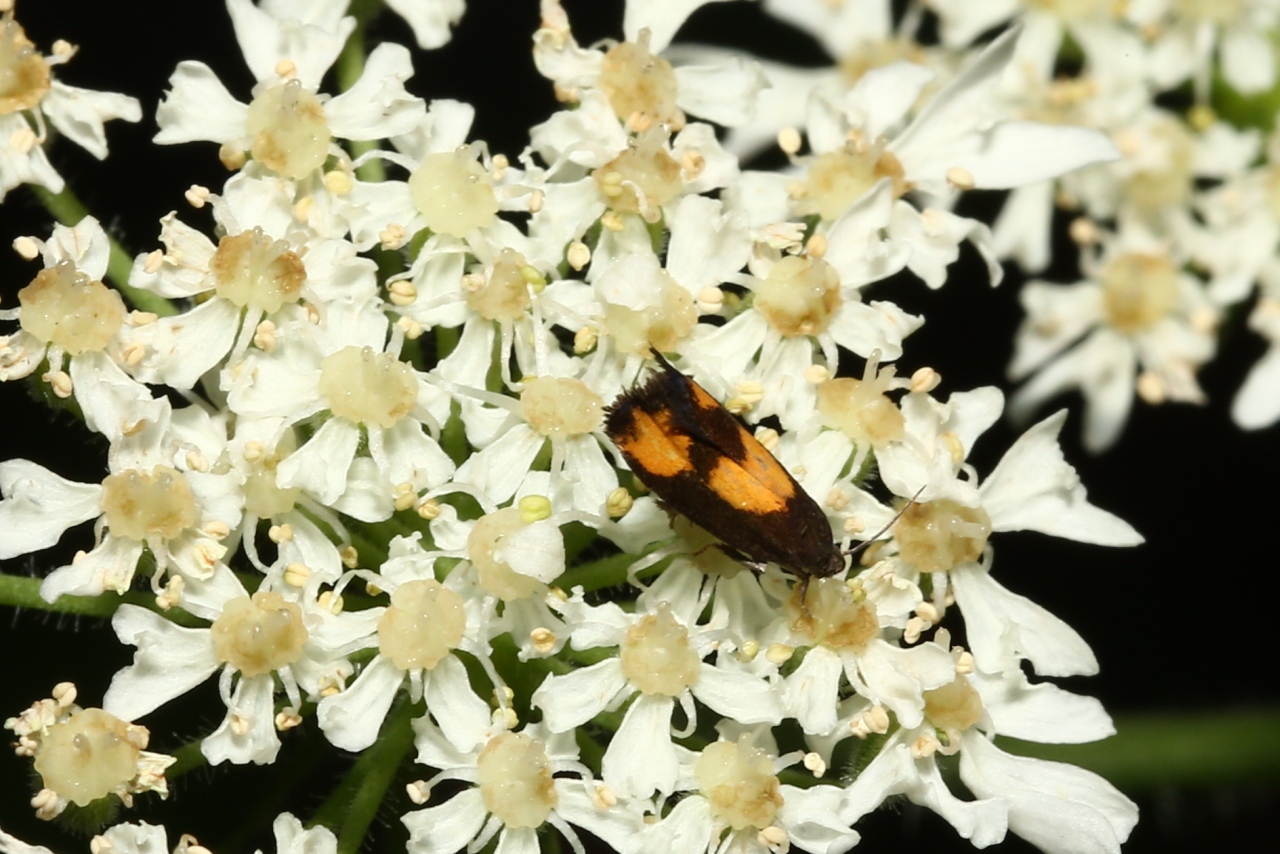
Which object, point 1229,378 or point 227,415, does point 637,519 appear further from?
point 1229,378

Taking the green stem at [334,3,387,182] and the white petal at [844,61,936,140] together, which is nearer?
the green stem at [334,3,387,182]

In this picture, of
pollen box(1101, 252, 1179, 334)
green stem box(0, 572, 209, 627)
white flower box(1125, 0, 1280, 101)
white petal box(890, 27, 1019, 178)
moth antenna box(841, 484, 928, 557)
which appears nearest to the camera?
green stem box(0, 572, 209, 627)

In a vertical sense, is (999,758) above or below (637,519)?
below

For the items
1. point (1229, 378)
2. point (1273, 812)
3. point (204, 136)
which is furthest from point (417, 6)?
point (1273, 812)

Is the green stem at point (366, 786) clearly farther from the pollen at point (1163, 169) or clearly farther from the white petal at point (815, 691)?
the pollen at point (1163, 169)

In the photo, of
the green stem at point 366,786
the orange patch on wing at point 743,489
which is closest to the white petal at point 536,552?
the orange patch on wing at point 743,489

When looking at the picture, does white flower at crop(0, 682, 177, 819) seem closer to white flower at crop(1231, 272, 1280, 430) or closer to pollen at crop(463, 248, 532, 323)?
pollen at crop(463, 248, 532, 323)

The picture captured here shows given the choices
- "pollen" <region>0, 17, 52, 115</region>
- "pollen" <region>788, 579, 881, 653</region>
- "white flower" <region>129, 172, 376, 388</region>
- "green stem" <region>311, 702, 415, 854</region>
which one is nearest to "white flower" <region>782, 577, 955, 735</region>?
"pollen" <region>788, 579, 881, 653</region>
